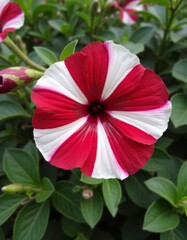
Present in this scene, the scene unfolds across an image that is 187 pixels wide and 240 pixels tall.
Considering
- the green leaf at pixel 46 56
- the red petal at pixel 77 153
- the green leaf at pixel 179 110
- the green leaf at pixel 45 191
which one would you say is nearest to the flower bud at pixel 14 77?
the green leaf at pixel 46 56

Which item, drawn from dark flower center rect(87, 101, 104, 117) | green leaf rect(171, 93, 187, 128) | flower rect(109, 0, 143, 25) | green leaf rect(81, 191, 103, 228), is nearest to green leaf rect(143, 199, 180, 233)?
green leaf rect(81, 191, 103, 228)

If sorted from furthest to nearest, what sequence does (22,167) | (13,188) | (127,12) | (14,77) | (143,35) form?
(127,12) < (143,35) < (22,167) < (13,188) < (14,77)

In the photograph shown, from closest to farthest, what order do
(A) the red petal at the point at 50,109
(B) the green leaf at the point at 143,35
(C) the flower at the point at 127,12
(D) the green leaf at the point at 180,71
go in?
1. (A) the red petal at the point at 50,109
2. (D) the green leaf at the point at 180,71
3. (B) the green leaf at the point at 143,35
4. (C) the flower at the point at 127,12

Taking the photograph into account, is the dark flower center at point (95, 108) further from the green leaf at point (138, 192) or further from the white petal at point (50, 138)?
the green leaf at point (138, 192)

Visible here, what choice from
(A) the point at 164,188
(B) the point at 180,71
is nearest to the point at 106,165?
(A) the point at 164,188

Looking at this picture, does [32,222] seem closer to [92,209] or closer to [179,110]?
[92,209]

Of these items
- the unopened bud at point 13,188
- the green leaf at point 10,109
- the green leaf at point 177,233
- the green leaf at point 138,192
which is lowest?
the green leaf at point 177,233
